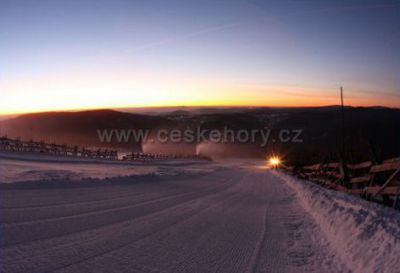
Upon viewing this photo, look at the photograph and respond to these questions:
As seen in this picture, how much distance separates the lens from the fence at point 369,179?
1257cm

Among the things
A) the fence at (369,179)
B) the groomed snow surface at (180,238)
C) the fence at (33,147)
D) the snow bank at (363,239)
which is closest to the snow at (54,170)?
the groomed snow surface at (180,238)

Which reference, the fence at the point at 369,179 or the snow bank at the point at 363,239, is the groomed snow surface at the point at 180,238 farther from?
the fence at the point at 369,179

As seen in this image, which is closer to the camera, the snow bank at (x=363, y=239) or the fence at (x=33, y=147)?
the snow bank at (x=363, y=239)

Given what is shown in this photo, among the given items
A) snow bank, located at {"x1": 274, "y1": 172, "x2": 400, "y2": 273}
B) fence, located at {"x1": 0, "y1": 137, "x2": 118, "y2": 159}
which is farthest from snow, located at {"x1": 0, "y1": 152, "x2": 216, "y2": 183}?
fence, located at {"x1": 0, "y1": 137, "x2": 118, "y2": 159}

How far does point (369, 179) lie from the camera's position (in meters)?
→ 15.7

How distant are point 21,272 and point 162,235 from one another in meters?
3.31

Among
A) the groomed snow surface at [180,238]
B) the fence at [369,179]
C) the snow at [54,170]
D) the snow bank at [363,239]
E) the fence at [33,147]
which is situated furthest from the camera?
the fence at [33,147]

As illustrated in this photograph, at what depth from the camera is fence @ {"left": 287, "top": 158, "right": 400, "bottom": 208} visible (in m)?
12.6

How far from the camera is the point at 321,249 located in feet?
25.2

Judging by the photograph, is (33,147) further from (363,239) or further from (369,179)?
(363,239)

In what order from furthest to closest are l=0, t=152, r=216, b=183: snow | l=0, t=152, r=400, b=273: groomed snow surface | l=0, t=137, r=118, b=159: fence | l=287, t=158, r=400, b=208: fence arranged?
l=0, t=137, r=118, b=159: fence
l=0, t=152, r=216, b=183: snow
l=287, t=158, r=400, b=208: fence
l=0, t=152, r=400, b=273: groomed snow surface

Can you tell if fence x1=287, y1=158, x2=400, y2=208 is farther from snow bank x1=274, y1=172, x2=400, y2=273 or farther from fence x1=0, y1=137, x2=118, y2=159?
fence x1=0, y1=137, x2=118, y2=159

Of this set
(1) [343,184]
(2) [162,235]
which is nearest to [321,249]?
(2) [162,235]

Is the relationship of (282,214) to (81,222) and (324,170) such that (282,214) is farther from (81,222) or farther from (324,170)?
(324,170)
